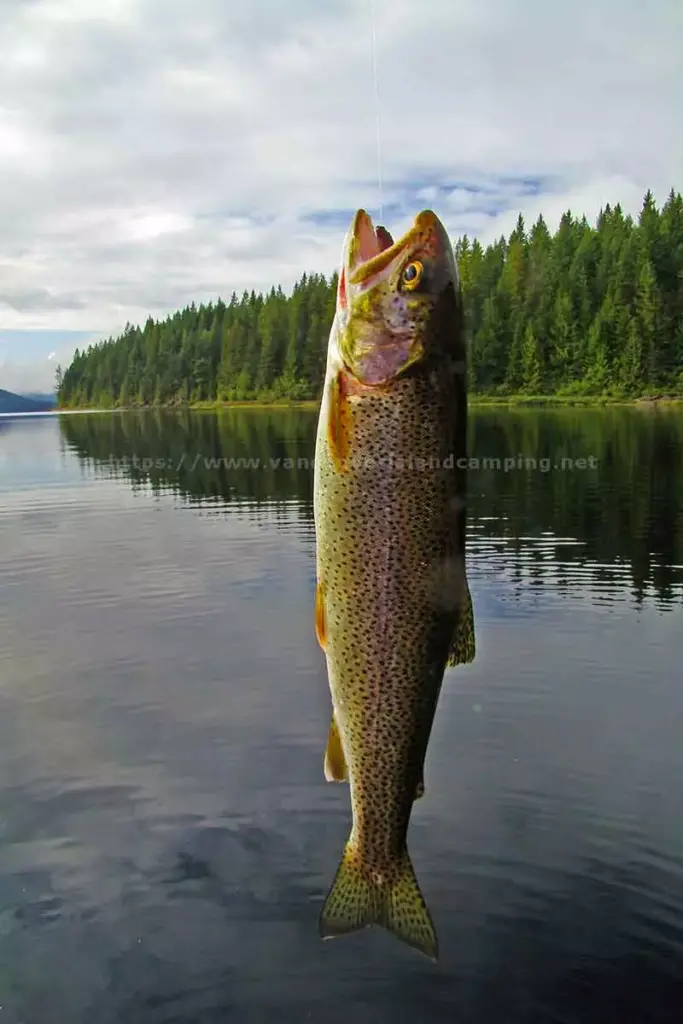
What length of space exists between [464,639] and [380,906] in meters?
1.53

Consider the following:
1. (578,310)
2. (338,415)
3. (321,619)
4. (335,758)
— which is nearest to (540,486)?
(335,758)

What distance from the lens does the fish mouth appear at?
403 centimetres

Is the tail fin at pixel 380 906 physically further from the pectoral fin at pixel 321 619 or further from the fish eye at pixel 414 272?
the fish eye at pixel 414 272

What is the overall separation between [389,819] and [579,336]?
121075mm

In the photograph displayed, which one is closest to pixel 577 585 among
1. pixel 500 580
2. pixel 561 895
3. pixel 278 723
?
pixel 500 580

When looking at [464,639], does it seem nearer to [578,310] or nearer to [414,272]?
[414,272]

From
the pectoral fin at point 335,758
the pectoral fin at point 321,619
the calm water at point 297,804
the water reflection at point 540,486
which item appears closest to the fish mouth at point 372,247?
the pectoral fin at point 321,619

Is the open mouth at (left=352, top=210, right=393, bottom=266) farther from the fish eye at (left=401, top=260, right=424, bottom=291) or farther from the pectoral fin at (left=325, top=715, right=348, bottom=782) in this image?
the pectoral fin at (left=325, top=715, right=348, bottom=782)

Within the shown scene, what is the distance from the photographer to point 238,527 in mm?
38031

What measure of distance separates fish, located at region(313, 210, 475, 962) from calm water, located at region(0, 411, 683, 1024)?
590cm

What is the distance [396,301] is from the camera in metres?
4.15

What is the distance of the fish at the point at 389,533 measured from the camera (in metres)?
4.16

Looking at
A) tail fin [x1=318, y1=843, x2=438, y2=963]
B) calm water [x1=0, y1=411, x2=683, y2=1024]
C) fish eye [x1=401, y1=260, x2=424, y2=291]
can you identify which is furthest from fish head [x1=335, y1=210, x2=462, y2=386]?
calm water [x1=0, y1=411, x2=683, y2=1024]

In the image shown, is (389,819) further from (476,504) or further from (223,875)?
(476,504)
